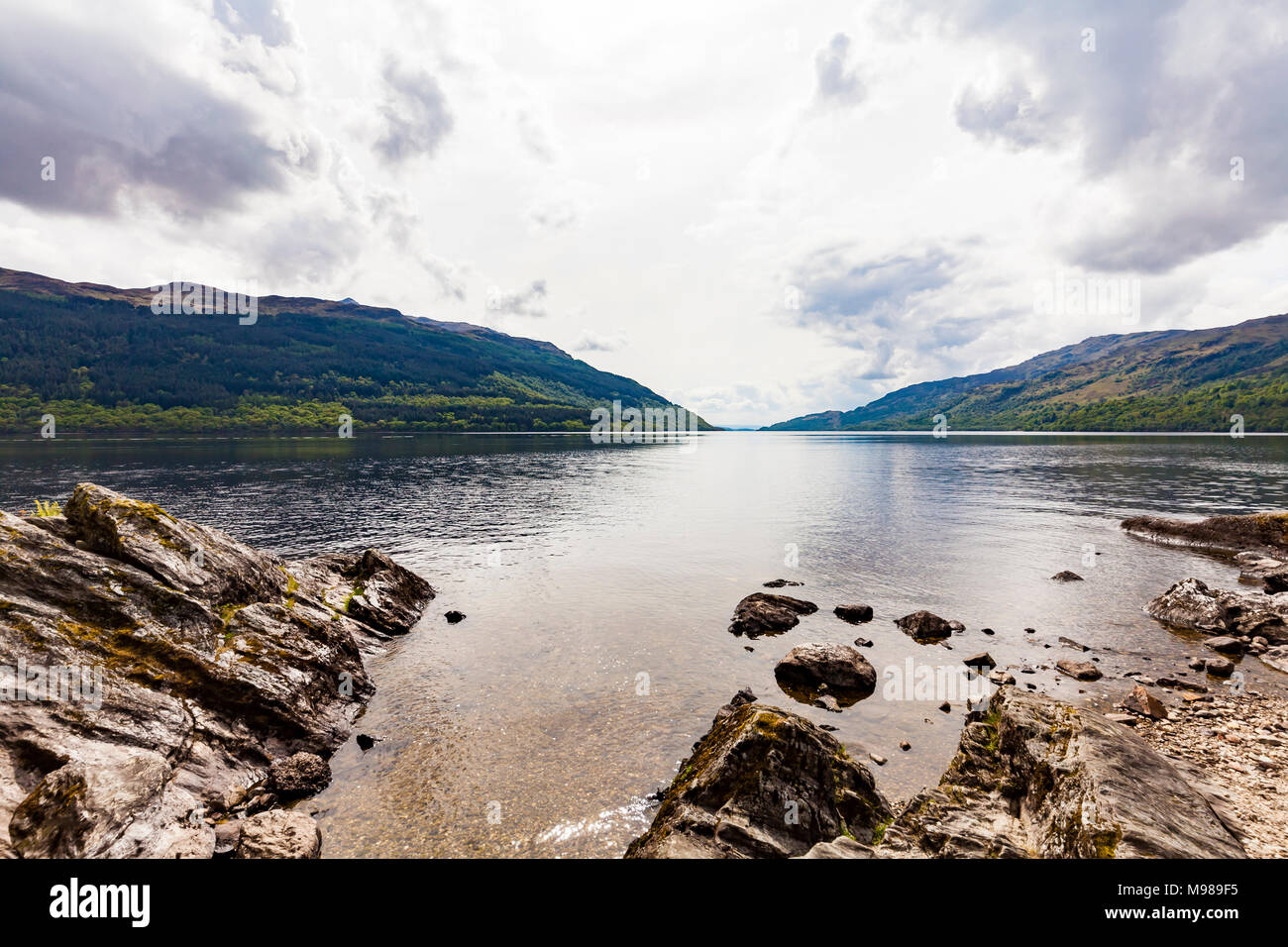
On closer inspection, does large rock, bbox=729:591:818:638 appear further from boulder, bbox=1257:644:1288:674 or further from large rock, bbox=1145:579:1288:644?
boulder, bbox=1257:644:1288:674

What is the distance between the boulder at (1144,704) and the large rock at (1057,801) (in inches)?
312

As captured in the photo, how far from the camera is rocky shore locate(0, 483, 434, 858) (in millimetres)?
11812

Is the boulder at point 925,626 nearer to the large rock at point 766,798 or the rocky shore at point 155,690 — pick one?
the large rock at point 766,798

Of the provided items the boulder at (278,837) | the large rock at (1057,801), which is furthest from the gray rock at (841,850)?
the boulder at (278,837)

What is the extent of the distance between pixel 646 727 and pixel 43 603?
63.5 ft

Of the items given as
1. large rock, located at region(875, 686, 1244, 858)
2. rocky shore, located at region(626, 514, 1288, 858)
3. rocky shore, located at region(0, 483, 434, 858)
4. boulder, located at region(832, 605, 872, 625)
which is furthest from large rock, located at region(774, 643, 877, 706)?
rocky shore, located at region(0, 483, 434, 858)

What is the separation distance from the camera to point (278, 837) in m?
12.7

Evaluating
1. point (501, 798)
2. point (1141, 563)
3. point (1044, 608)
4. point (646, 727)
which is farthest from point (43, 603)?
point (1141, 563)

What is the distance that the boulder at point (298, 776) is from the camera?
1552 centimetres

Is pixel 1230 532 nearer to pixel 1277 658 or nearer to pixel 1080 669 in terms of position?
pixel 1277 658

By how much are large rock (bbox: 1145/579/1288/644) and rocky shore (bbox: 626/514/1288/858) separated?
928 centimetres

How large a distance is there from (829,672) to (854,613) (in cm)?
937

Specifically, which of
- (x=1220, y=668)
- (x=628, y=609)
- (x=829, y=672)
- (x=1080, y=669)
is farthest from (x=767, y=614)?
(x=1220, y=668)
